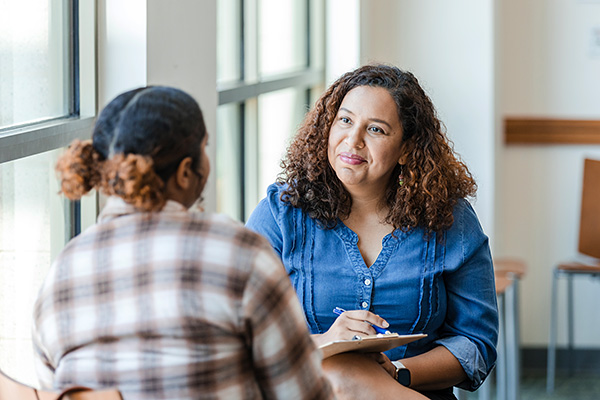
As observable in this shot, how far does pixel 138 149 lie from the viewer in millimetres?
→ 969

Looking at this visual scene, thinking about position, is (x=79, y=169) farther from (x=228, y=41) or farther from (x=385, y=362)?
(x=228, y=41)

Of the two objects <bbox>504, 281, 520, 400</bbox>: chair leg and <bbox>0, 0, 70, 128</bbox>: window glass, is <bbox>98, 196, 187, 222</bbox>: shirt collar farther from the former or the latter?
<bbox>504, 281, 520, 400</bbox>: chair leg

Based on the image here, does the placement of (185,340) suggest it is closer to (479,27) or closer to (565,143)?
(479,27)

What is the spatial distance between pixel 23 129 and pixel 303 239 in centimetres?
63

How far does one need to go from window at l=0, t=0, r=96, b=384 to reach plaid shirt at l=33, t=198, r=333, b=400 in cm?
46

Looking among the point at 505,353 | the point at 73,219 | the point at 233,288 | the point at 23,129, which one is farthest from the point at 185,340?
the point at 505,353

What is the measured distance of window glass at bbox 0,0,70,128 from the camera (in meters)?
1.42

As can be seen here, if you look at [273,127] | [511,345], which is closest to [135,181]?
[273,127]

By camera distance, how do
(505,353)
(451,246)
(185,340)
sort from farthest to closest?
(505,353) → (451,246) → (185,340)

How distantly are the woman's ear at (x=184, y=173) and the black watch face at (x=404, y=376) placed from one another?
0.80 metres

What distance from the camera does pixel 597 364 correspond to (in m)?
4.36

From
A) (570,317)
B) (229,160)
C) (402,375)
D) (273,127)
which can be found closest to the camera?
(402,375)

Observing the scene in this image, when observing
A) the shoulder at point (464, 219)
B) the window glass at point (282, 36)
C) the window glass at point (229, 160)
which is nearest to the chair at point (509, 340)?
the window glass at point (229, 160)

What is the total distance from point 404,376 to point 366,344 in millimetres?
259
